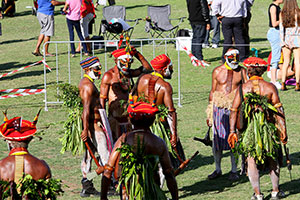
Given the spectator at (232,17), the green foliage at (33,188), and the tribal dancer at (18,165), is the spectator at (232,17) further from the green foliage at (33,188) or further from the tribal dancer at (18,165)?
the green foliage at (33,188)

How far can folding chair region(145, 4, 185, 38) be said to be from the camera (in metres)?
21.1

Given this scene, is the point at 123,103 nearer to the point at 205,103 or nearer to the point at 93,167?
the point at 93,167

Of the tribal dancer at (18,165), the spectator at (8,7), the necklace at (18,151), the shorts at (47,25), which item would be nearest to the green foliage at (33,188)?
the tribal dancer at (18,165)

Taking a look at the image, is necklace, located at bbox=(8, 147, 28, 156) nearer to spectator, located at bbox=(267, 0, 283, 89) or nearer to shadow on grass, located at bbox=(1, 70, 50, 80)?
spectator, located at bbox=(267, 0, 283, 89)

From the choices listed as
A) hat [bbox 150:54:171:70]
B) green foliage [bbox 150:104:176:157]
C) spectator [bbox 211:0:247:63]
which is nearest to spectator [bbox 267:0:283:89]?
spectator [bbox 211:0:247:63]

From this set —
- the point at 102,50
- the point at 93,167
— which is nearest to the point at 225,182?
the point at 93,167

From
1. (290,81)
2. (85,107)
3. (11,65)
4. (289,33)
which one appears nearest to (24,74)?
(11,65)

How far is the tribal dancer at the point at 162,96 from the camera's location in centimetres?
877

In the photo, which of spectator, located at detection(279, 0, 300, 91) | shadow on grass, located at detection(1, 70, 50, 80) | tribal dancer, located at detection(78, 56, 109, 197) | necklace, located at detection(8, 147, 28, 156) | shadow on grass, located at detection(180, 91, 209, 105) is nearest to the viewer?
necklace, located at detection(8, 147, 28, 156)

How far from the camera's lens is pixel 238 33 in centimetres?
1644

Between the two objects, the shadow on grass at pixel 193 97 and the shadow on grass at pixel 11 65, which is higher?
the shadow on grass at pixel 11 65

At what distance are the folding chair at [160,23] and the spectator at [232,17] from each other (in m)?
4.61

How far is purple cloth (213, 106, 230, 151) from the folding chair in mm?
11436

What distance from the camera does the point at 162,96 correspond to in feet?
28.8
